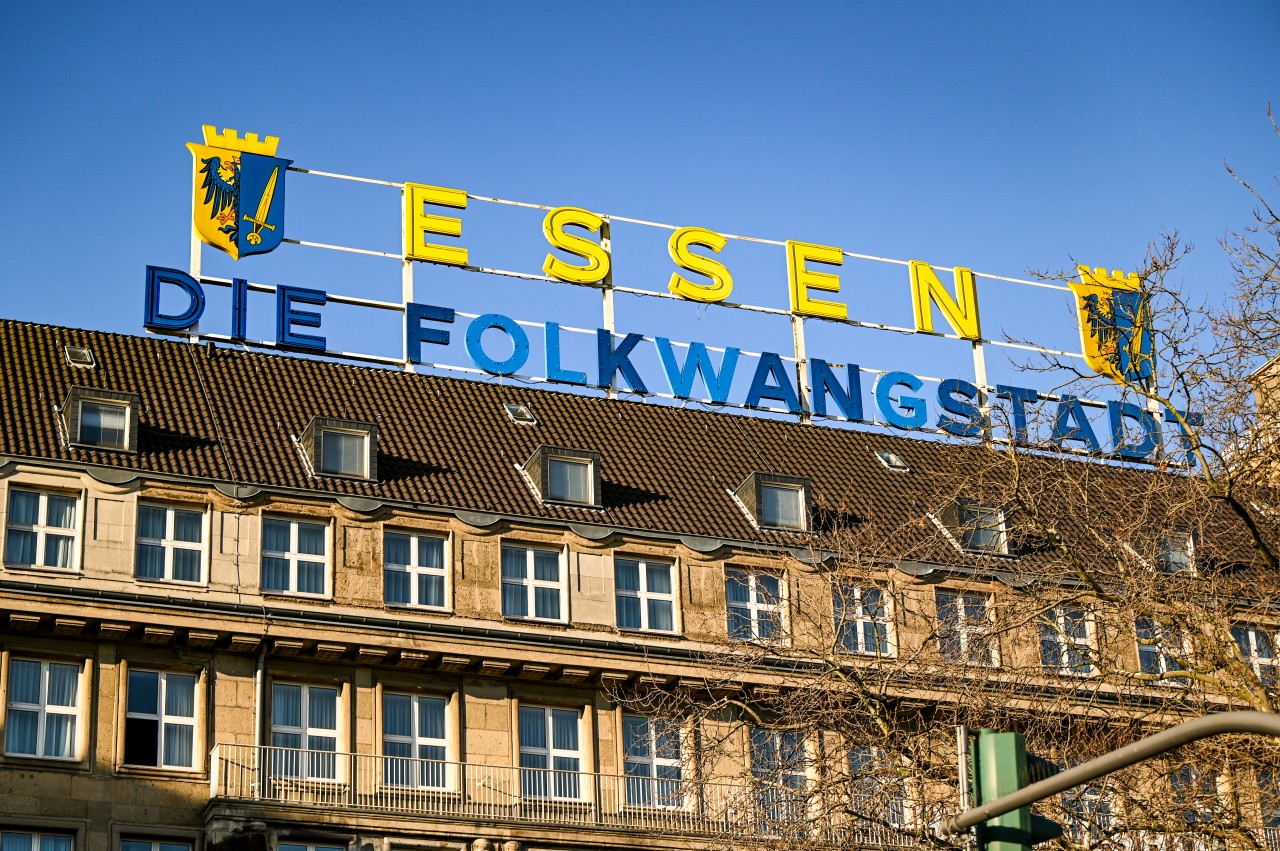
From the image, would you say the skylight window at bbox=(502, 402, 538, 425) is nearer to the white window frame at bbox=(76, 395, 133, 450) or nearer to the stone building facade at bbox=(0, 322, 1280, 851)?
the stone building facade at bbox=(0, 322, 1280, 851)

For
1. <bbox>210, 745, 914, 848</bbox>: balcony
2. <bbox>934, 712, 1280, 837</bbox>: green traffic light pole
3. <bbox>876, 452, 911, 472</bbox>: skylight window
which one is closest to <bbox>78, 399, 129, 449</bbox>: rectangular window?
<bbox>210, 745, 914, 848</bbox>: balcony

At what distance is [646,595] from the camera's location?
1777 inches

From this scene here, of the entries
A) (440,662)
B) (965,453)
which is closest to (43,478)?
(440,662)

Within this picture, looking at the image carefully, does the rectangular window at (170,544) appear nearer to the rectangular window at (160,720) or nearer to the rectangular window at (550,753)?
the rectangular window at (160,720)

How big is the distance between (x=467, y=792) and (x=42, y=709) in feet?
26.7

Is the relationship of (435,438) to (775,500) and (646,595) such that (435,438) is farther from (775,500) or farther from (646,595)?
(775,500)

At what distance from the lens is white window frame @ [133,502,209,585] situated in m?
41.2

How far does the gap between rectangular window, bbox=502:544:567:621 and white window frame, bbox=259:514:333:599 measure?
12.2ft

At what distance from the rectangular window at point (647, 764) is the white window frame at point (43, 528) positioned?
37.6 ft

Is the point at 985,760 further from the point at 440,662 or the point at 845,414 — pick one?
the point at 845,414

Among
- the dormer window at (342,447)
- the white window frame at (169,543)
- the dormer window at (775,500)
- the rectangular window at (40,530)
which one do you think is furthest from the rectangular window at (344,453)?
the dormer window at (775,500)

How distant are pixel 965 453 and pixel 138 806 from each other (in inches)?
681

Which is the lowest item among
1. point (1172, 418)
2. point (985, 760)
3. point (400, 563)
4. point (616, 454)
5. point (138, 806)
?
point (985, 760)

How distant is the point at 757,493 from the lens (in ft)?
156
